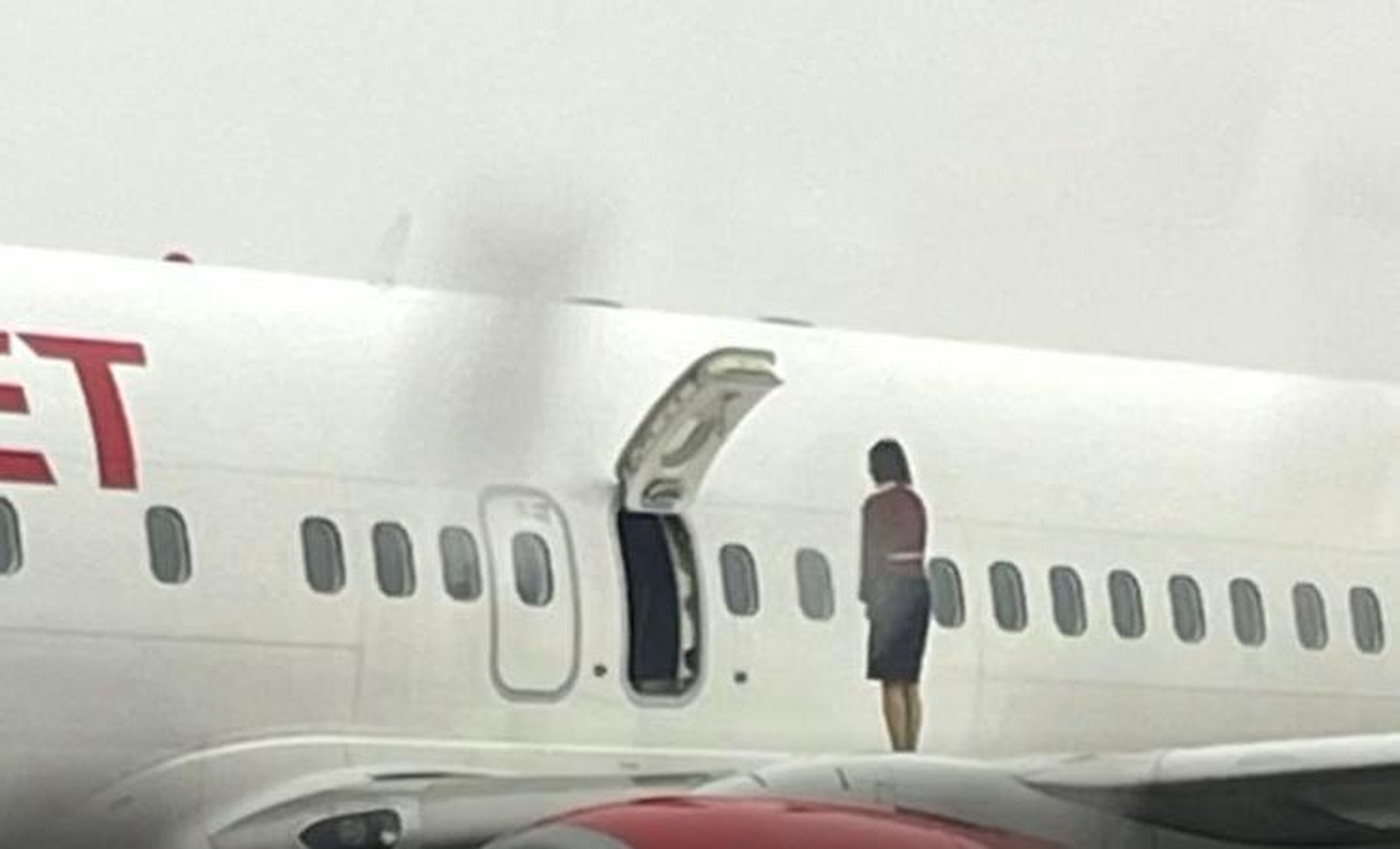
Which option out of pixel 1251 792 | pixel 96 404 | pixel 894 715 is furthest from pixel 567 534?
pixel 1251 792

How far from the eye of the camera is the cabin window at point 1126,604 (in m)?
14.5

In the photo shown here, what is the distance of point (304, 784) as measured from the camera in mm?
12289

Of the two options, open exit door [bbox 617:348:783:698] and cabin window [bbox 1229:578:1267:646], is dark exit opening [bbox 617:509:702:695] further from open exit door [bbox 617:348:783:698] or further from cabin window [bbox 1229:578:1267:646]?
cabin window [bbox 1229:578:1267:646]

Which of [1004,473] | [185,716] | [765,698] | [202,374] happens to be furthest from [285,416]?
[1004,473]

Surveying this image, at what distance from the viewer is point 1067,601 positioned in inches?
568

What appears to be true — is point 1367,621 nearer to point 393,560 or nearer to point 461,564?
point 461,564

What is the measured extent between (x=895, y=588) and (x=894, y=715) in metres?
0.64

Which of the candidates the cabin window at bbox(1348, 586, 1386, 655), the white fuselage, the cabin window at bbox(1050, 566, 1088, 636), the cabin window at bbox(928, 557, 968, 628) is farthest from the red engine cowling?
the cabin window at bbox(1348, 586, 1386, 655)

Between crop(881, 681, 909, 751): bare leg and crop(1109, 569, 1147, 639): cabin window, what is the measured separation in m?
0.98

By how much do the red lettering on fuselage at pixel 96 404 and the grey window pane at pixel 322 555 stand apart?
63 cm

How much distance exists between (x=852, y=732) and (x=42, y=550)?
3.04 metres

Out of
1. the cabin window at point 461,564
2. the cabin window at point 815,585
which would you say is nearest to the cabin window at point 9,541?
the cabin window at point 461,564

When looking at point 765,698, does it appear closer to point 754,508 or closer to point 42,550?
point 754,508

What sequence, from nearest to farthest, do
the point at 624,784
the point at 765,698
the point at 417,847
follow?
1. the point at 417,847
2. the point at 624,784
3. the point at 765,698
